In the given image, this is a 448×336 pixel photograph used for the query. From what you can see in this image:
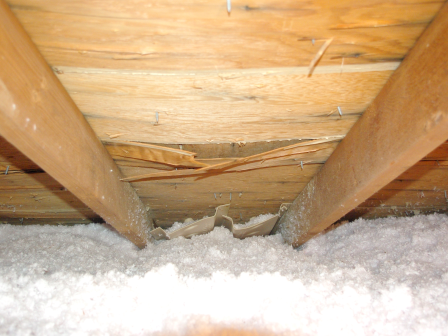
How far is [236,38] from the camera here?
837mm

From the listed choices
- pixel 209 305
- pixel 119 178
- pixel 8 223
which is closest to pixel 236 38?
pixel 119 178

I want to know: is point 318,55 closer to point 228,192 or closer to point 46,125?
point 46,125

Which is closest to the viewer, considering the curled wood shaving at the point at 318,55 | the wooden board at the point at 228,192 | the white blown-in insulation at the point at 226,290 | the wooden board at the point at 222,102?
the curled wood shaving at the point at 318,55

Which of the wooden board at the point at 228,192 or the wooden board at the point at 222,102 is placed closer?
the wooden board at the point at 222,102

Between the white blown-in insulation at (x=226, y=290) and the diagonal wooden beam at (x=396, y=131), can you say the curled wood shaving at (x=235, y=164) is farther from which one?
the white blown-in insulation at (x=226, y=290)

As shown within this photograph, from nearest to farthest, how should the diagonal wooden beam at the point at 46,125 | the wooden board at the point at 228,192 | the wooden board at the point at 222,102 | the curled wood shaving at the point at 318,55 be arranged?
the diagonal wooden beam at the point at 46,125
the curled wood shaving at the point at 318,55
the wooden board at the point at 222,102
the wooden board at the point at 228,192

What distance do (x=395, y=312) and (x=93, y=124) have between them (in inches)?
49.5

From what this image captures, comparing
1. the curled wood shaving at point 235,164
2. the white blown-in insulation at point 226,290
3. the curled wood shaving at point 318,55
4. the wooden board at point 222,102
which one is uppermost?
the curled wood shaving at point 318,55

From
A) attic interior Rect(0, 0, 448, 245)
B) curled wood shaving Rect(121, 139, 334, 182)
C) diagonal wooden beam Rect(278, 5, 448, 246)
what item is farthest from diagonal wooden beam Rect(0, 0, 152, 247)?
diagonal wooden beam Rect(278, 5, 448, 246)

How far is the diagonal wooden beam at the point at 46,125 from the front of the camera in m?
0.75

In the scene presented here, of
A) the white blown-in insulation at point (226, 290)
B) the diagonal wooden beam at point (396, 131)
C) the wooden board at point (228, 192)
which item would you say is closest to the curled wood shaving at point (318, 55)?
the diagonal wooden beam at point (396, 131)

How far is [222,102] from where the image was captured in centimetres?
105

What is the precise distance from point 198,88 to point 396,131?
55 cm

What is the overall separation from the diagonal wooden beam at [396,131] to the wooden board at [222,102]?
6cm
